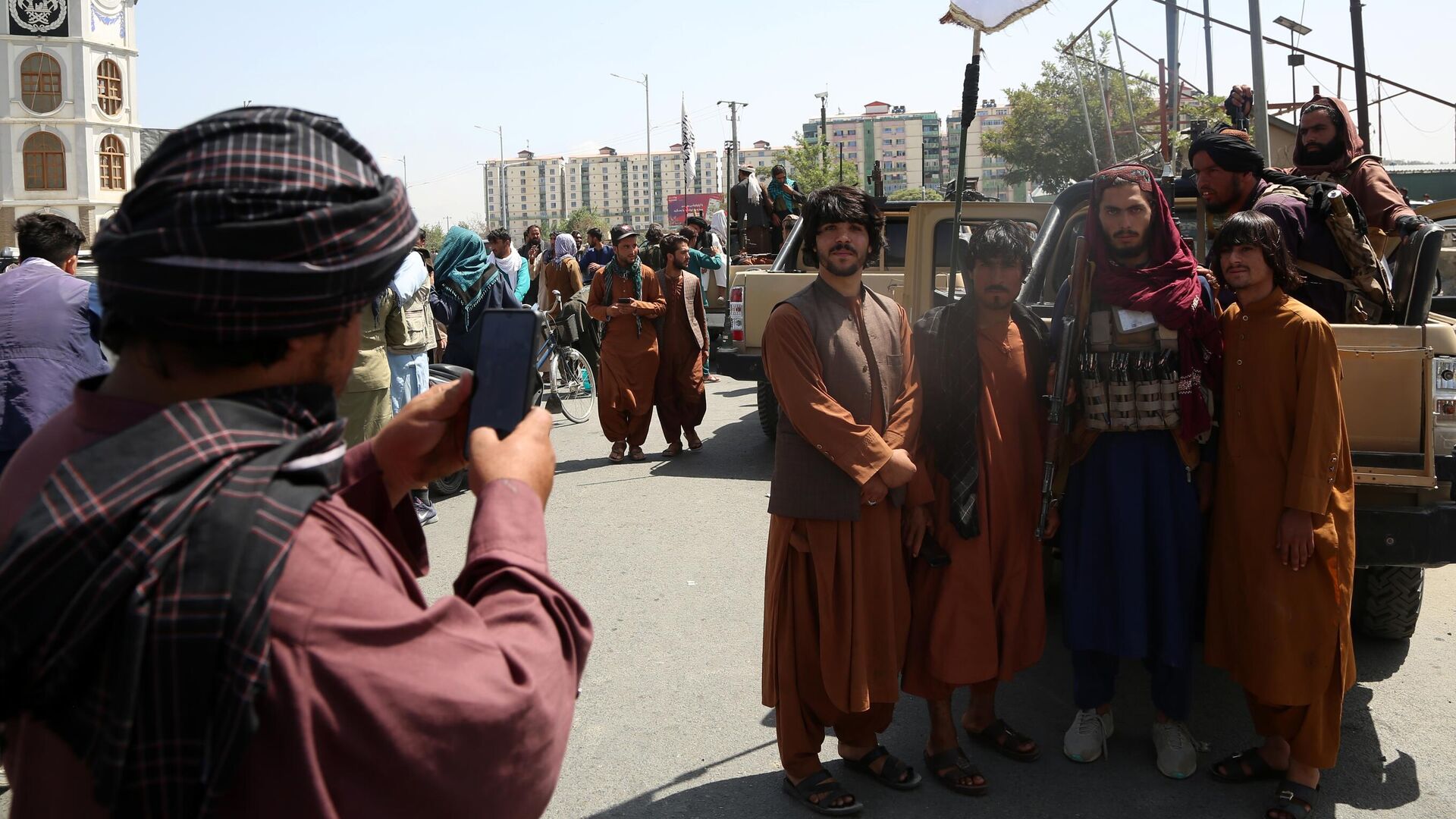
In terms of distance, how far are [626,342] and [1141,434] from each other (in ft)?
20.8

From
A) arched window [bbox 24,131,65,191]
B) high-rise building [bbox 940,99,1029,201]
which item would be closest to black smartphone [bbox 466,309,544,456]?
high-rise building [bbox 940,99,1029,201]

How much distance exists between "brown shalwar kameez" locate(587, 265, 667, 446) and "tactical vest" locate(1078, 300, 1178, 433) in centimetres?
612

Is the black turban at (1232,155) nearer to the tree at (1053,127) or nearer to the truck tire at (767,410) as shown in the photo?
the truck tire at (767,410)

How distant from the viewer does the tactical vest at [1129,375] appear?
356 centimetres

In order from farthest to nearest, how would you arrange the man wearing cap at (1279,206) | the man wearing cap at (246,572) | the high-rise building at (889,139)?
the high-rise building at (889,139), the man wearing cap at (1279,206), the man wearing cap at (246,572)

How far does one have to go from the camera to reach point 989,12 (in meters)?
4.62

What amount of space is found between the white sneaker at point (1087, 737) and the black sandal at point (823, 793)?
2.64 ft

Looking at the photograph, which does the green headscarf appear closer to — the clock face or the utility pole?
the utility pole

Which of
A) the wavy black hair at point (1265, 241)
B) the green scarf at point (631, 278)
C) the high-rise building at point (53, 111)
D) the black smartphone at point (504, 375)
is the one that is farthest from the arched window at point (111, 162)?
the black smartphone at point (504, 375)

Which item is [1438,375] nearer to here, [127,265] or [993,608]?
[993,608]

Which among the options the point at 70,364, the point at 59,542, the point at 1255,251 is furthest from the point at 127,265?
the point at 70,364

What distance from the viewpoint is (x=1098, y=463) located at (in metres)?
3.70

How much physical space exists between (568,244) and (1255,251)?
11.9 meters

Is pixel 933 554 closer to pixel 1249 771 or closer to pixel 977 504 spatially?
pixel 977 504
